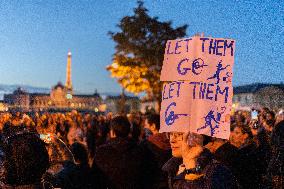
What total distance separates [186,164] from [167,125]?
49.6 inches

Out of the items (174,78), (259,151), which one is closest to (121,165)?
(174,78)

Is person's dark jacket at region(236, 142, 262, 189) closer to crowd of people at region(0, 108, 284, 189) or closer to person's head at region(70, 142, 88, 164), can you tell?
crowd of people at region(0, 108, 284, 189)

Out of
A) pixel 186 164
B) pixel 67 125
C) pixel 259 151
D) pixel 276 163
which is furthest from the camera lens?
pixel 67 125

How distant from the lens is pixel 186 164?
4.10 m

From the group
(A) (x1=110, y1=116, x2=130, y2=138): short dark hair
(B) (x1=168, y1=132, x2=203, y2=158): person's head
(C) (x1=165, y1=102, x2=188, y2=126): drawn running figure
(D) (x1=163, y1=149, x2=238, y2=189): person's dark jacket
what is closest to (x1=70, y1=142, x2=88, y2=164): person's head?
(A) (x1=110, y1=116, x2=130, y2=138): short dark hair

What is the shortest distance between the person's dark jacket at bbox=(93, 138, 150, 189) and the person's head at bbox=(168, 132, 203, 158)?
81cm

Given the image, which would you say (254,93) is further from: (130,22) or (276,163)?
(276,163)

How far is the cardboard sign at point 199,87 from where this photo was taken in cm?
517

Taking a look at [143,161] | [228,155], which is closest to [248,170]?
[228,155]

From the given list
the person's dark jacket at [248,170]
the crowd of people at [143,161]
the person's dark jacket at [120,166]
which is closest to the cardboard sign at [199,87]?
the crowd of people at [143,161]

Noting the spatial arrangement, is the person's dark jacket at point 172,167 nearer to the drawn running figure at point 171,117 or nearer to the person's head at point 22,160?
the drawn running figure at point 171,117

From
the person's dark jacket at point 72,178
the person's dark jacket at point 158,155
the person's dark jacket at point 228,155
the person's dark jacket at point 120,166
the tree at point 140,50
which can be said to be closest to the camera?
the person's dark jacket at point 72,178

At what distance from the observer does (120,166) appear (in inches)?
223

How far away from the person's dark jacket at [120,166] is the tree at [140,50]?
21106 millimetres
